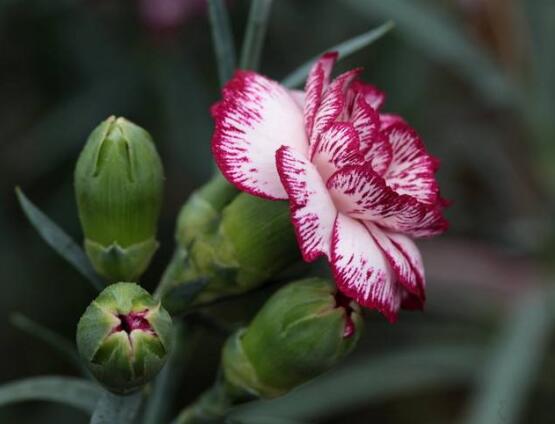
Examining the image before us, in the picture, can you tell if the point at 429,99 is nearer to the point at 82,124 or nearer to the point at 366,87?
the point at 82,124

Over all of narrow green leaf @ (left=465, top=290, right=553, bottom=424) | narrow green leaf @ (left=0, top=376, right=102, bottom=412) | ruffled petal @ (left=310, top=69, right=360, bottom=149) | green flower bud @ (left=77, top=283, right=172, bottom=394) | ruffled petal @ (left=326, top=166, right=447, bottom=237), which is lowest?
narrow green leaf @ (left=465, top=290, right=553, bottom=424)

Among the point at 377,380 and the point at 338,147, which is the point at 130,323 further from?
the point at 377,380

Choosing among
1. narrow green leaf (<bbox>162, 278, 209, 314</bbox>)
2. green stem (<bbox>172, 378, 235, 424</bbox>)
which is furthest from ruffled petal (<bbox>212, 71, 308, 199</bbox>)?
green stem (<bbox>172, 378, 235, 424</bbox>)

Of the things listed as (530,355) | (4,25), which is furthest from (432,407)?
(4,25)

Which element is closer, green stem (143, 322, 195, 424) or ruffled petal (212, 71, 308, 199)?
ruffled petal (212, 71, 308, 199)

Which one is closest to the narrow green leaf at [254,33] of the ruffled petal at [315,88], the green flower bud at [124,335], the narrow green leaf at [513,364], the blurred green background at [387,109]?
the ruffled petal at [315,88]

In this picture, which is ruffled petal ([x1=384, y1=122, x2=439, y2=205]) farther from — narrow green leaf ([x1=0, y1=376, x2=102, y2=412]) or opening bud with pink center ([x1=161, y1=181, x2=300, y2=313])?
narrow green leaf ([x1=0, y1=376, x2=102, y2=412])

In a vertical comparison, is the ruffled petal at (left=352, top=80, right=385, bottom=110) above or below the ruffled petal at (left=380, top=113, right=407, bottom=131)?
above
